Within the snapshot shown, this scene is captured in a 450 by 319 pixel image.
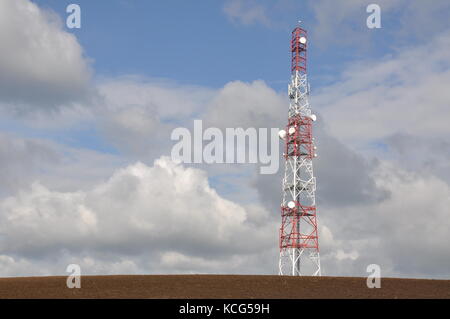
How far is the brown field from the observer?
115 feet

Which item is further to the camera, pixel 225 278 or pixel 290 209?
pixel 290 209

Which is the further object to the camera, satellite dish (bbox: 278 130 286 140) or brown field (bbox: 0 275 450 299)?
satellite dish (bbox: 278 130 286 140)

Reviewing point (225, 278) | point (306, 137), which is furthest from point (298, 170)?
point (225, 278)

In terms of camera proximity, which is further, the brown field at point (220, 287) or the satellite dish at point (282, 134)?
the satellite dish at point (282, 134)

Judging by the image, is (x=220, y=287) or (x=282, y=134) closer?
(x=220, y=287)

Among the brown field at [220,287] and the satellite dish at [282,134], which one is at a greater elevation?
the satellite dish at [282,134]

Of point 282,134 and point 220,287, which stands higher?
point 282,134

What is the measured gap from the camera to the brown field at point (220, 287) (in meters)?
35.1

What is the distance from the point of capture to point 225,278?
4266cm

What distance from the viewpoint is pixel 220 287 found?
38.0 meters
